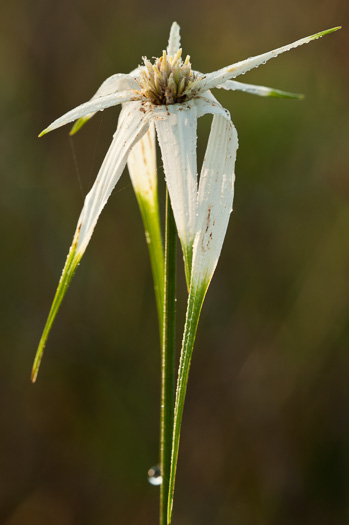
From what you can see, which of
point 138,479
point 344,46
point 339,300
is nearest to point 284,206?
point 339,300

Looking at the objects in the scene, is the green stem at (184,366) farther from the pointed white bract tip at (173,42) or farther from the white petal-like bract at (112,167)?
the pointed white bract tip at (173,42)

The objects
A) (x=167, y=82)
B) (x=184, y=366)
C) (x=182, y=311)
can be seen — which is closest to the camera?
(x=184, y=366)

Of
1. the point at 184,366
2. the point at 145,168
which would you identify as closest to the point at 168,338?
the point at 184,366

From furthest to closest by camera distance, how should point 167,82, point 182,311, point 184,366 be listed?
point 182,311 < point 167,82 < point 184,366

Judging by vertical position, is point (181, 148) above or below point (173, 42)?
below

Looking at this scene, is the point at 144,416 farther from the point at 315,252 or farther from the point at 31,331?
the point at 315,252

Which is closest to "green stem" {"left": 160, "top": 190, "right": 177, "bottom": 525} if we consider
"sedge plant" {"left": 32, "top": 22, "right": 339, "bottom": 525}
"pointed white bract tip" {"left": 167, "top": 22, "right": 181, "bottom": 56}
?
"sedge plant" {"left": 32, "top": 22, "right": 339, "bottom": 525}

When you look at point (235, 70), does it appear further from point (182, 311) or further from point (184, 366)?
point (182, 311)
